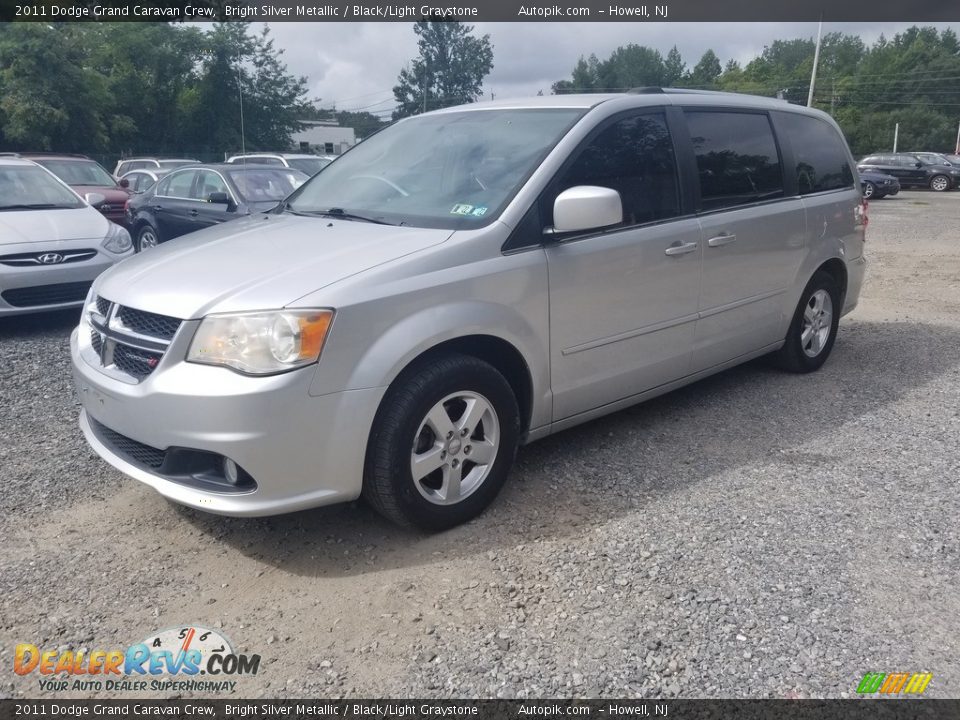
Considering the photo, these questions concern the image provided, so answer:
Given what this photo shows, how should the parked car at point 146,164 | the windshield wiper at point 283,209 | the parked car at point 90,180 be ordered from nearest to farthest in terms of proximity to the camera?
1. the windshield wiper at point 283,209
2. the parked car at point 90,180
3. the parked car at point 146,164

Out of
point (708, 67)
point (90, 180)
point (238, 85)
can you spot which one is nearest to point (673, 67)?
point (708, 67)

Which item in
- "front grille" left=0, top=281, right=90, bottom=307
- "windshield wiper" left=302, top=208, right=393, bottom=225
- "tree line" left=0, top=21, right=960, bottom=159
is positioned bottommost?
"front grille" left=0, top=281, right=90, bottom=307

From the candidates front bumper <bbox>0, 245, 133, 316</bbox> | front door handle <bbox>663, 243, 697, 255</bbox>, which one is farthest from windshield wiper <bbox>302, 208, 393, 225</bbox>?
front bumper <bbox>0, 245, 133, 316</bbox>

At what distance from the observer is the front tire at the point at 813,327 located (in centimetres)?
564

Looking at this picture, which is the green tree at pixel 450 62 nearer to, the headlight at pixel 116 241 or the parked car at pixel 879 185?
the parked car at pixel 879 185

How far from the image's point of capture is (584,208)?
363 centimetres

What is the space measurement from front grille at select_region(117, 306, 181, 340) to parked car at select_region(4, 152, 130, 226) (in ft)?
34.4

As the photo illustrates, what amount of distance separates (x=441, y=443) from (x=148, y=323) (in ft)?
4.20

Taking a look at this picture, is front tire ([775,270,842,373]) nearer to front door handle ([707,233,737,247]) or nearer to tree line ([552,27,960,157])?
front door handle ([707,233,737,247])

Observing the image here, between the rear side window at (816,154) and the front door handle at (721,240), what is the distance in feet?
3.52

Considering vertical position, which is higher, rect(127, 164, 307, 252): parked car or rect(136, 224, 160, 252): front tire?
rect(127, 164, 307, 252): parked car

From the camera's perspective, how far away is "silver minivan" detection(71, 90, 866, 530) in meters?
3.05

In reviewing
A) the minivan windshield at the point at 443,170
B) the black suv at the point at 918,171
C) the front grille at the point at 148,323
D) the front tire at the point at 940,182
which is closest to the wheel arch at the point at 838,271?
the minivan windshield at the point at 443,170

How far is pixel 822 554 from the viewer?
3.31 metres
